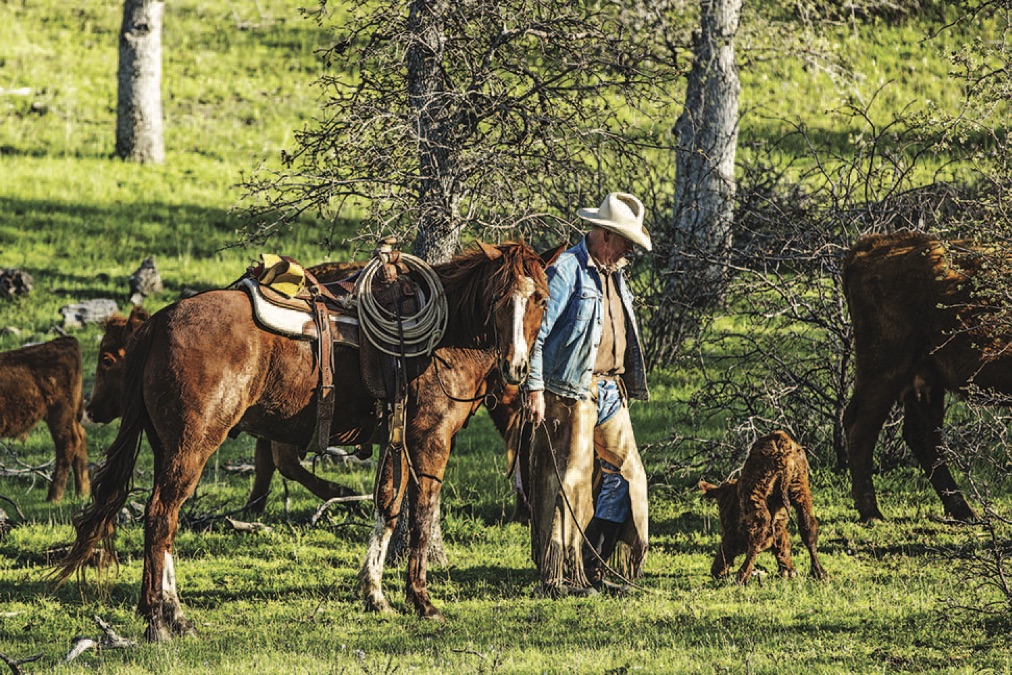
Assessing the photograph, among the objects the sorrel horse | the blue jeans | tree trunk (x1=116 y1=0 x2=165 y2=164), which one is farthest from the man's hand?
tree trunk (x1=116 y1=0 x2=165 y2=164)

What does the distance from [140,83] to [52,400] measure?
11012 millimetres

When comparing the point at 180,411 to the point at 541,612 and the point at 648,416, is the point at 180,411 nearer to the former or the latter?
the point at 541,612

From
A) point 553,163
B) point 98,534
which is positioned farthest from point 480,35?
point 98,534

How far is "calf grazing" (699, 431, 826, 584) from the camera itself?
903 centimetres

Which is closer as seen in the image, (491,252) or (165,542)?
(165,542)

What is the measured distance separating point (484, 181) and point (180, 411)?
2998 mm

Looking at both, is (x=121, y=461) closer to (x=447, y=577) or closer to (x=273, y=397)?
(x=273, y=397)

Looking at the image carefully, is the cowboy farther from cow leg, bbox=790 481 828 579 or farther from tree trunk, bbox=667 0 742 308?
tree trunk, bbox=667 0 742 308

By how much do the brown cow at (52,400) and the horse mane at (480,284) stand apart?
483 cm

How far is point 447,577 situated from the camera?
31.6 feet

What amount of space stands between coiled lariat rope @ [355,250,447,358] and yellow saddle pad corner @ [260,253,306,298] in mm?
448

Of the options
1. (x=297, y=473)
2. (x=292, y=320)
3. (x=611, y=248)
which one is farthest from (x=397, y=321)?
(x=297, y=473)

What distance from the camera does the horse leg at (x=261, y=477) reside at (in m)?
11.3

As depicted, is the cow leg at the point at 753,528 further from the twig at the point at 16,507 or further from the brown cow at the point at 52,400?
the brown cow at the point at 52,400
